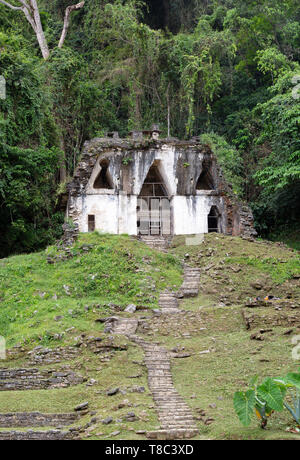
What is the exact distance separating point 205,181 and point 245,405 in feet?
75.4

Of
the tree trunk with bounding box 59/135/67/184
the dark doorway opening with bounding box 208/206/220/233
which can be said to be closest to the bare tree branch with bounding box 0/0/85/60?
the tree trunk with bounding box 59/135/67/184

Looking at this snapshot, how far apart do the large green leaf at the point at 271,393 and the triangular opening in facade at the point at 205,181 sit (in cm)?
2209

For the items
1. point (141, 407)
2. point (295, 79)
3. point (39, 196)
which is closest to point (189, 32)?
point (295, 79)

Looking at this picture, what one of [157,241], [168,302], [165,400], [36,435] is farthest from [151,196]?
[36,435]

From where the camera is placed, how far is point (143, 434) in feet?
35.3

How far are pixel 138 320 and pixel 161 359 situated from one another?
352 cm

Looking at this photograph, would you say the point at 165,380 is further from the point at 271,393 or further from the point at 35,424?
the point at 271,393

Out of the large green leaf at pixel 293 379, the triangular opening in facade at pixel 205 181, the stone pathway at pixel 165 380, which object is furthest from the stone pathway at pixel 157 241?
the large green leaf at pixel 293 379

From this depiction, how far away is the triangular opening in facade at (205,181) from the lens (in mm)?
31938

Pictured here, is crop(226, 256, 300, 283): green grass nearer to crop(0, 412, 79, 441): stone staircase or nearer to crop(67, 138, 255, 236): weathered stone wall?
crop(67, 138, 255, 236): weathered stone wall

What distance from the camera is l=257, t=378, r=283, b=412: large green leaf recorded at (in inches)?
397

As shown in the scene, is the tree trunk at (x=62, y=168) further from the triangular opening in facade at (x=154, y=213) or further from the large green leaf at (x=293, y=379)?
the large green leaf at (x=293, y=379)

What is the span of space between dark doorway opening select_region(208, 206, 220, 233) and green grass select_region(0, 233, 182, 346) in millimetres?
5985

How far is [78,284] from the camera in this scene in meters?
22.8
